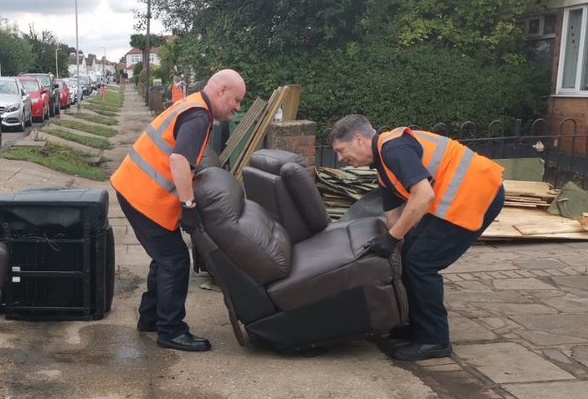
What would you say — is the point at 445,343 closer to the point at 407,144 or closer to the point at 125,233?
the point at 407,144

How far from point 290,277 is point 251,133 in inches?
143

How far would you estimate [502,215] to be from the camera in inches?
324

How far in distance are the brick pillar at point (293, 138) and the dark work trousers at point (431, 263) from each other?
10.3ft

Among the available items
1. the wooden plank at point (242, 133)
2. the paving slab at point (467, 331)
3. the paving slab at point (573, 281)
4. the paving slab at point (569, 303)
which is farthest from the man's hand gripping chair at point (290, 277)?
the wooden plank at point (242, 133)

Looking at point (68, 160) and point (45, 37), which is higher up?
point (45, 37)

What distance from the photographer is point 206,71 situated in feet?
41.9

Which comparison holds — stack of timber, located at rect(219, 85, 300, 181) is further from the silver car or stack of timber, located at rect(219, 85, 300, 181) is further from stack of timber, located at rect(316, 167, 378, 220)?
the silver car

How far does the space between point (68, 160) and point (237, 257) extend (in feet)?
35.5

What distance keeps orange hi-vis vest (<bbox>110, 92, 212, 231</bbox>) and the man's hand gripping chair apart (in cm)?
24

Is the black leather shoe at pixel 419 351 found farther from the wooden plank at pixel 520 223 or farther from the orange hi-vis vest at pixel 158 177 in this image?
the wooden plank at pixel 520 223

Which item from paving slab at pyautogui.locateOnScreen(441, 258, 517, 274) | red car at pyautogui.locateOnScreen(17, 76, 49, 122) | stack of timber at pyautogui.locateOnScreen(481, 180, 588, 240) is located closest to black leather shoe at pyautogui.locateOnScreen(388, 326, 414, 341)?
paving slab at pyautogui.locateOnScreen(441, 258, 517, 274)

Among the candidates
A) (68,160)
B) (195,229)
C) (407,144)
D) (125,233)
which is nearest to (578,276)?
(407,144)

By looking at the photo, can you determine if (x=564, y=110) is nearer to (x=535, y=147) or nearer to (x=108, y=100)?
(x=535, y=147)

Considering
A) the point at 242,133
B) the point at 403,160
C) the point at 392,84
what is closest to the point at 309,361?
the point at 403,160
